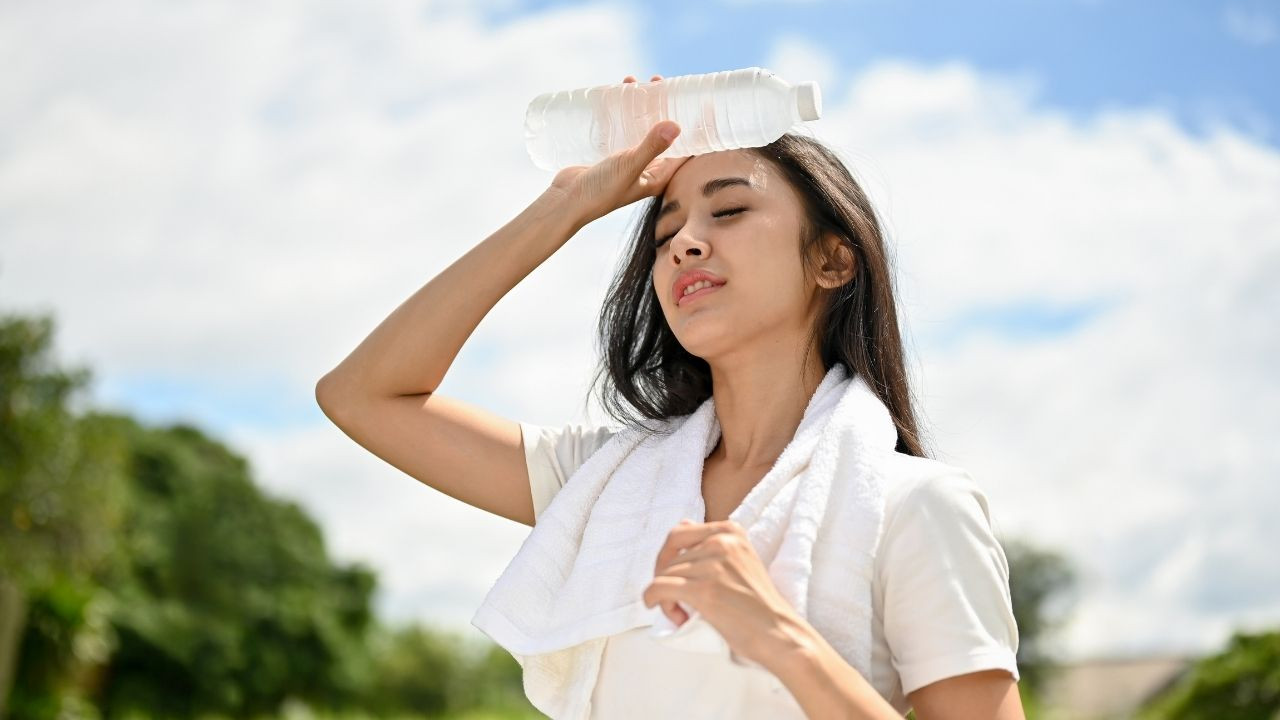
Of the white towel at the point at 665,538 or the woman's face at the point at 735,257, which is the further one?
the woman's face at the point at 735,257

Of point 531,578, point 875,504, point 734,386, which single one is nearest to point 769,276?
point 734,386

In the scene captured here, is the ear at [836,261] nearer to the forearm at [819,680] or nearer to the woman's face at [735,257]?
the woman's face at [735,257]

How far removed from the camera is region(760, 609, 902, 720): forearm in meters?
1.68

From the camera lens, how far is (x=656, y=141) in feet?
7.55

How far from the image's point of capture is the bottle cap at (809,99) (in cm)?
228

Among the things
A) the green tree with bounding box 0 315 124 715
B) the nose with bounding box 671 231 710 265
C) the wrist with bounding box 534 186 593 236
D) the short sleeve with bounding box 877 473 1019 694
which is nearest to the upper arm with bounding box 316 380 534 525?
the wrist with bounding box 534 186 593 236

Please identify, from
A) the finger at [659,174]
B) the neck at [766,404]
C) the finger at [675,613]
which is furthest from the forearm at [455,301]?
the finger at [675,613]

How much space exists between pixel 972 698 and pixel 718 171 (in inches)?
38.6

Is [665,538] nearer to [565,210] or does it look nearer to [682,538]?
[682,538]

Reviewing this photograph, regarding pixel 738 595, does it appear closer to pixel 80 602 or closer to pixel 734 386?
pixel 734 386

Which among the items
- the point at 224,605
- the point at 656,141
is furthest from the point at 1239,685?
the point at 224,605

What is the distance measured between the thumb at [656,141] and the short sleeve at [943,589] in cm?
76

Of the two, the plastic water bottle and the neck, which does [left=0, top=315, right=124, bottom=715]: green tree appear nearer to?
the plastic water bottle

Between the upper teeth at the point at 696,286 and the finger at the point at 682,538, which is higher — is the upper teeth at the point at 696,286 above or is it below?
above
